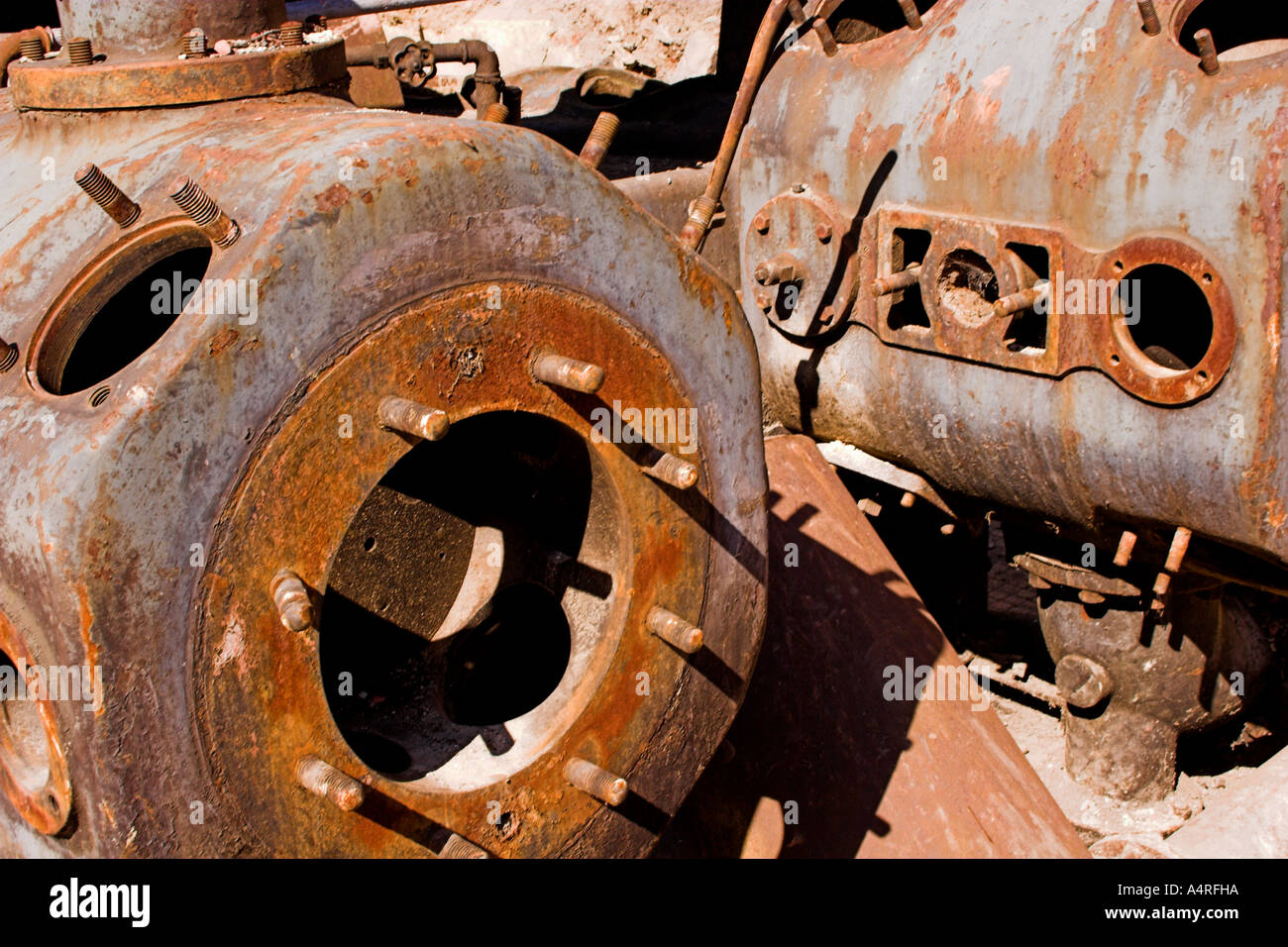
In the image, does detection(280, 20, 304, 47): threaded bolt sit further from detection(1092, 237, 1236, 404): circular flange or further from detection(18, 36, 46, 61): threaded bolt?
detection(1092, 237, 1236, 404): circular flange

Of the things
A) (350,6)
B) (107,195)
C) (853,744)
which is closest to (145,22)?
(107,195)

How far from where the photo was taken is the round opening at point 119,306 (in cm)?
208

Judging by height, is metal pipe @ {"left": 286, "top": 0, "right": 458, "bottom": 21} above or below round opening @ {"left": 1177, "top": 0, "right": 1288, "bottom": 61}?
below

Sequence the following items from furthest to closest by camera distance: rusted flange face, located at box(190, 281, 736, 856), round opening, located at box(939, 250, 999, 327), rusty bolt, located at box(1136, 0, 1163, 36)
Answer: round opening, located at box(939, 250, 999, 327)
rusty bolt, located at box(1136, 0, 1163, 36)
rusted flange face, located at box(190, 281, 736, 856)

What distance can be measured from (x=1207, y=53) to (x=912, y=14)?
94 cm

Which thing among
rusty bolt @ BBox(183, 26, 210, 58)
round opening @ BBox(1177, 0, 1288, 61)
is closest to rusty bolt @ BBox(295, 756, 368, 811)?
rusty bolt @ BBox(183, 26, 210, 58)

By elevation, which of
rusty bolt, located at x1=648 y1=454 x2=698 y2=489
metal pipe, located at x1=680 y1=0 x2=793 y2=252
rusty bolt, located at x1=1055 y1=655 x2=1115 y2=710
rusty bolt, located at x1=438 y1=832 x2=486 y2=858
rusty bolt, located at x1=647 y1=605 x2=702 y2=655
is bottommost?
rusty bolt, located at x1=1055 y1=655 x2=1115 y2=710

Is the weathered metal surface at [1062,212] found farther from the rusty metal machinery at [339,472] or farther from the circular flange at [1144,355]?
the rusty metal machinery at [339,472]

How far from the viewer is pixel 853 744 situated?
3188 millimetres

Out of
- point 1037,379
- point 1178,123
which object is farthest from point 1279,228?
point 1037,379

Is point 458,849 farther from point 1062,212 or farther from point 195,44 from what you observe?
point 1062,212

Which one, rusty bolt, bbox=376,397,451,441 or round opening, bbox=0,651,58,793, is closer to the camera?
rusty bolt, bbox=376,397,451,441

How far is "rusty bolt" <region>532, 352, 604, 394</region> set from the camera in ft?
6.73

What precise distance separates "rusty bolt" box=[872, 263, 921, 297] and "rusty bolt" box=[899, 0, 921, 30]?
666mm
